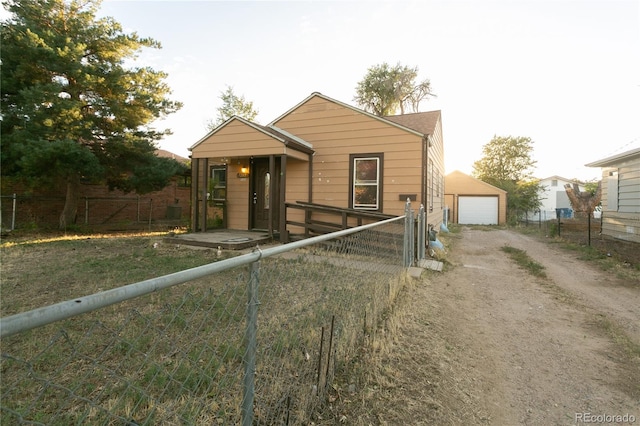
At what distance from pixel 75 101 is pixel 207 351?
34.4ft

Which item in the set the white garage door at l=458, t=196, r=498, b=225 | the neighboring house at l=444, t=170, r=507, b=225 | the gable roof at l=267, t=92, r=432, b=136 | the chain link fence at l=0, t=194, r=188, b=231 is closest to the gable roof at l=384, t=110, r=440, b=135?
the gable roof at l=267, t=92, r=432, b=136

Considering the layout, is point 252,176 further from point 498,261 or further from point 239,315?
point 498,261

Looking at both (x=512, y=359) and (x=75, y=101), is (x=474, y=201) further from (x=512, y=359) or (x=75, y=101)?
(x=75, y=101)

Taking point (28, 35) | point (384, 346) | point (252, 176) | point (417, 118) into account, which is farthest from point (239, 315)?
point (28, 35)

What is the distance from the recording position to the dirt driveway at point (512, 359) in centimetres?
238

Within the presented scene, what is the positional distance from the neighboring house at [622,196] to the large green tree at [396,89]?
17678 millimetres

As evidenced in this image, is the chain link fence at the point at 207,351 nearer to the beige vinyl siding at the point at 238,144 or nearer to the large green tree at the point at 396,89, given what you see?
the beige vinyl siding at the point at 238,144

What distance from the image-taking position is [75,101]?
9562 mm

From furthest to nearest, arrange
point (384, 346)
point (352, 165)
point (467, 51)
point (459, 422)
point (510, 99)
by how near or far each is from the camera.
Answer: point (510, 99) → point (467, 51) → point (352, 165) → point (384, 346) → point (459, 422)

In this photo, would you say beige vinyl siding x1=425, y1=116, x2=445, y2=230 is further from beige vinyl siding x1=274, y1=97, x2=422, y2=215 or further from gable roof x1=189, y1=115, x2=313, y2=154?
gable roof x1=189, y1=115, x2=313, y2=154

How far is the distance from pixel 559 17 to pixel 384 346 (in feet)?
31.6

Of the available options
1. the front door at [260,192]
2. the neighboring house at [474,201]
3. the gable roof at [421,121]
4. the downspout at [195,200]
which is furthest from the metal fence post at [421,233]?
the neighboring house at [474,201]

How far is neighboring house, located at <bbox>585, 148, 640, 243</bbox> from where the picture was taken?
9.18 metres

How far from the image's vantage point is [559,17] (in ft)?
25.5
